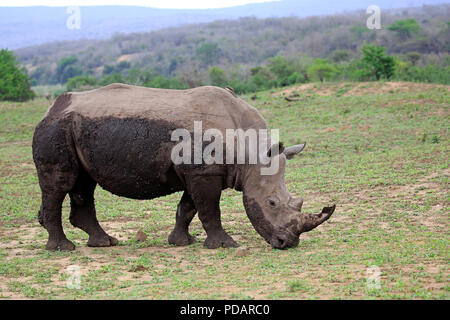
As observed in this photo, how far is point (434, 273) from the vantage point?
6.29 metres

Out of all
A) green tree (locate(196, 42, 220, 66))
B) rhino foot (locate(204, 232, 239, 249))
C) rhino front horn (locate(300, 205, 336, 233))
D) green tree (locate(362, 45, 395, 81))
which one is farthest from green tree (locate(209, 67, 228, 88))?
rhino front horn (locate(300, 205, 336, 233))

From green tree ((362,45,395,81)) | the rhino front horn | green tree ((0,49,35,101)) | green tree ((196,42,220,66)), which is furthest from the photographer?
green tree ((196,42,220,66))

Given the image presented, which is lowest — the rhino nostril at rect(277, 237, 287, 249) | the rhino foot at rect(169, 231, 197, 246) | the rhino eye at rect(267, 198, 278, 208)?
the rhino foot at rect(169, 231, 197, 246)

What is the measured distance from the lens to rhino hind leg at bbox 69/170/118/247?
8.96 metres

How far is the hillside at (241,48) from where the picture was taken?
5256 cm

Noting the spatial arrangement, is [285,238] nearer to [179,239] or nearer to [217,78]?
[179,239]

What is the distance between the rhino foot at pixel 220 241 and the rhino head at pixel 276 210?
19.1 inches

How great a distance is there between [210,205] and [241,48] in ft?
193

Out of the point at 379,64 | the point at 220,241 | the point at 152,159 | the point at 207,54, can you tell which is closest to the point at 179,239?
the point at 220,241

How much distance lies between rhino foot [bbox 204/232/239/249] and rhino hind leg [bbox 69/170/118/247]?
1.47m

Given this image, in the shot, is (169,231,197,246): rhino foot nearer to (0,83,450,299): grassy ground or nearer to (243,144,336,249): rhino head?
(0,83,450,299): grassy ground

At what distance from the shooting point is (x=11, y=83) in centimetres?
3064

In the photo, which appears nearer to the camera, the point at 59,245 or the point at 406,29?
the point at 59,245
